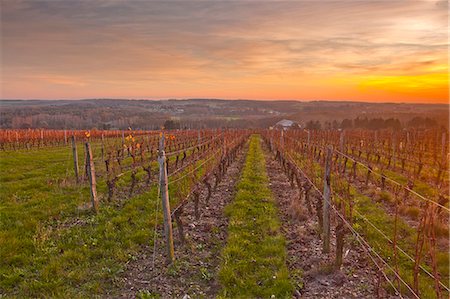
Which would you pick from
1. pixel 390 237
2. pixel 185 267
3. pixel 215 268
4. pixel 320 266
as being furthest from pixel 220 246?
pixel 390 237

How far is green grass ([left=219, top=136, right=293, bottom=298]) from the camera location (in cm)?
448

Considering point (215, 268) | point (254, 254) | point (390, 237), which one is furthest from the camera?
point (390, 237)

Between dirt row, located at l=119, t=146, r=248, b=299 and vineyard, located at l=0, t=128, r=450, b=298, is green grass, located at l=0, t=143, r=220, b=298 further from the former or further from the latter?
dirt row, located at l=119, t=146, r=248, b=299

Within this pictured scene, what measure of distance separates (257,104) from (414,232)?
19446 centimetres

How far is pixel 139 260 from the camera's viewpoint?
5371mm

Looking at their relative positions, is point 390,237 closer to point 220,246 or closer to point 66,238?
point 220,246

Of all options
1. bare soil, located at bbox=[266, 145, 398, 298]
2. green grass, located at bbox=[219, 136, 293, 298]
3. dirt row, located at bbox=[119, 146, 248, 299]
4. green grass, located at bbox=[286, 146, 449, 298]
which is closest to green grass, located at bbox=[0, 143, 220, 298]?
dirt row, located at bbox=[119, 146, 248, 299]

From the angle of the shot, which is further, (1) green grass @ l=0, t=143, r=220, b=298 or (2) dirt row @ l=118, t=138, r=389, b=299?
(1) green grass @ l=0, t=143, r=220, b=298

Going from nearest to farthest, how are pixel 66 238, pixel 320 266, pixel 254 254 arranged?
pixel 320 266 < pixel 254 254 < pixel 66 238

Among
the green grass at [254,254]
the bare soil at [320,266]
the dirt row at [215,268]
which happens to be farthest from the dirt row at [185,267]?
the bare soil at [320,266]

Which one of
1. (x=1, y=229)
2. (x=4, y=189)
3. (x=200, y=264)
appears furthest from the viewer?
(x=4, y=189)

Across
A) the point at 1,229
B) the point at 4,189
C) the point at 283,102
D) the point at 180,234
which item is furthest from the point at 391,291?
the point at 283,102

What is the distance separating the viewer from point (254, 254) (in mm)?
5504

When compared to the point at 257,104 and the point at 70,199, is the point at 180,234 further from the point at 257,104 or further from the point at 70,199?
the point at 257,104
